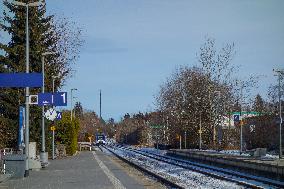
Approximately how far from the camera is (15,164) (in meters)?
25.9

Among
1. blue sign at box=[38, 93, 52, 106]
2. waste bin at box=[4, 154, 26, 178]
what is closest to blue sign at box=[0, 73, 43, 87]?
waste bin at box=[4, 154, 26, 178]

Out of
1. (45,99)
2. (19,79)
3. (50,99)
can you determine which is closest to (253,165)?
(50,99)

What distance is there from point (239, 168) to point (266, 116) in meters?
39.2

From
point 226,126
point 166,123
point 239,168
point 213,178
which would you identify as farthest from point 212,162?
point 166,123

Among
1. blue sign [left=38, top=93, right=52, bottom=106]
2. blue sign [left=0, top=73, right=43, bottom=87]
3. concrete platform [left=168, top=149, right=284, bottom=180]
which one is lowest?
concrete platform [left=168, top=149, right=284, bottom=180]

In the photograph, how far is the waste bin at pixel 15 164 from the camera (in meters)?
25.6

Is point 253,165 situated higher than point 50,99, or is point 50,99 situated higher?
point 50,99

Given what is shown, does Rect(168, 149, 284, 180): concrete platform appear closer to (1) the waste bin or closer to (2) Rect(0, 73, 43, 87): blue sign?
(1) the waste bin

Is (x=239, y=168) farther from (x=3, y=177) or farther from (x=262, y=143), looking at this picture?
(x=262, y=143)

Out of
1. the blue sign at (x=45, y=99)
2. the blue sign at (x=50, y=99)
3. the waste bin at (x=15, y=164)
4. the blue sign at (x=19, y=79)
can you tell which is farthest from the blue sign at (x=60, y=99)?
the waste bin at (x=15, y=164)

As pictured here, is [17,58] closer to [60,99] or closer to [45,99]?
[60,99]

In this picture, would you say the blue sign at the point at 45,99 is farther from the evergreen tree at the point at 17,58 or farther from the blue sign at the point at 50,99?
the evergreen tree at the point at 17,58

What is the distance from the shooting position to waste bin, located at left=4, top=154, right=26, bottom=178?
2562 centimetres

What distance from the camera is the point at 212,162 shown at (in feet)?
139
